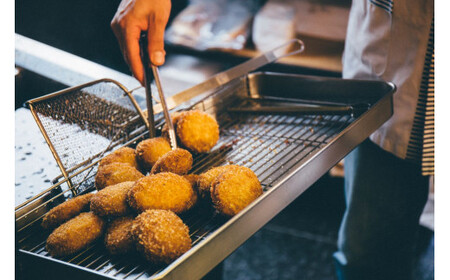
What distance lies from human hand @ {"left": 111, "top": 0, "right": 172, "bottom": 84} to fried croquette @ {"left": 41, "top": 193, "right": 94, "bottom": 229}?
0.48 m

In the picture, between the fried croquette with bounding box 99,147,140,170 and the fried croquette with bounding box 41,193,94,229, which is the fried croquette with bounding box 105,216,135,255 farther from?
the fried croquette with bounding box 99,147,140,170

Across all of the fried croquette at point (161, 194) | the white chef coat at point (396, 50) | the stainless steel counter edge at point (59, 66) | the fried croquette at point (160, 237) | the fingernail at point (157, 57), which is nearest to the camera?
the fried croquette at point (160, 237)

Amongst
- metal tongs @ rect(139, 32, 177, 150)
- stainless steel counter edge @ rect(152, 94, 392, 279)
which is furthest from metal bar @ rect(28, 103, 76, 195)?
stainless steel counter edge @ rect(152, 94, 392, 279)

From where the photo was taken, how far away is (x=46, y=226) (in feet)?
3.48

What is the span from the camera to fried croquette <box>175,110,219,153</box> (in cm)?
134

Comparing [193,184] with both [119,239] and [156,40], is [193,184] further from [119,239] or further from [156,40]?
[156,40]

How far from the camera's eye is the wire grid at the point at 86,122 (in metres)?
1.26

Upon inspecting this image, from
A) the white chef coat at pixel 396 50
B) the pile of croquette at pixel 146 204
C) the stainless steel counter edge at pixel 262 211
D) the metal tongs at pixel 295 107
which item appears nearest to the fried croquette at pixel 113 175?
the pile of croquette at pixel 146 204

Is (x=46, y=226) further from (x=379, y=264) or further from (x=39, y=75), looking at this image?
(x=379, y=264)

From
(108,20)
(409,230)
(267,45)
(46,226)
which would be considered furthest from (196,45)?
(46,226)

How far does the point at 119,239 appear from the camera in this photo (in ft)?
3.16

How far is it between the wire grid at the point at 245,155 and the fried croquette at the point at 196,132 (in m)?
0.04

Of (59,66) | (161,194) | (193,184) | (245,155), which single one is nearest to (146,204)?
(161,194)

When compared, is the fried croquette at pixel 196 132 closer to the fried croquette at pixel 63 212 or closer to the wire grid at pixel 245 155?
the wire grid at pixel 245 155
